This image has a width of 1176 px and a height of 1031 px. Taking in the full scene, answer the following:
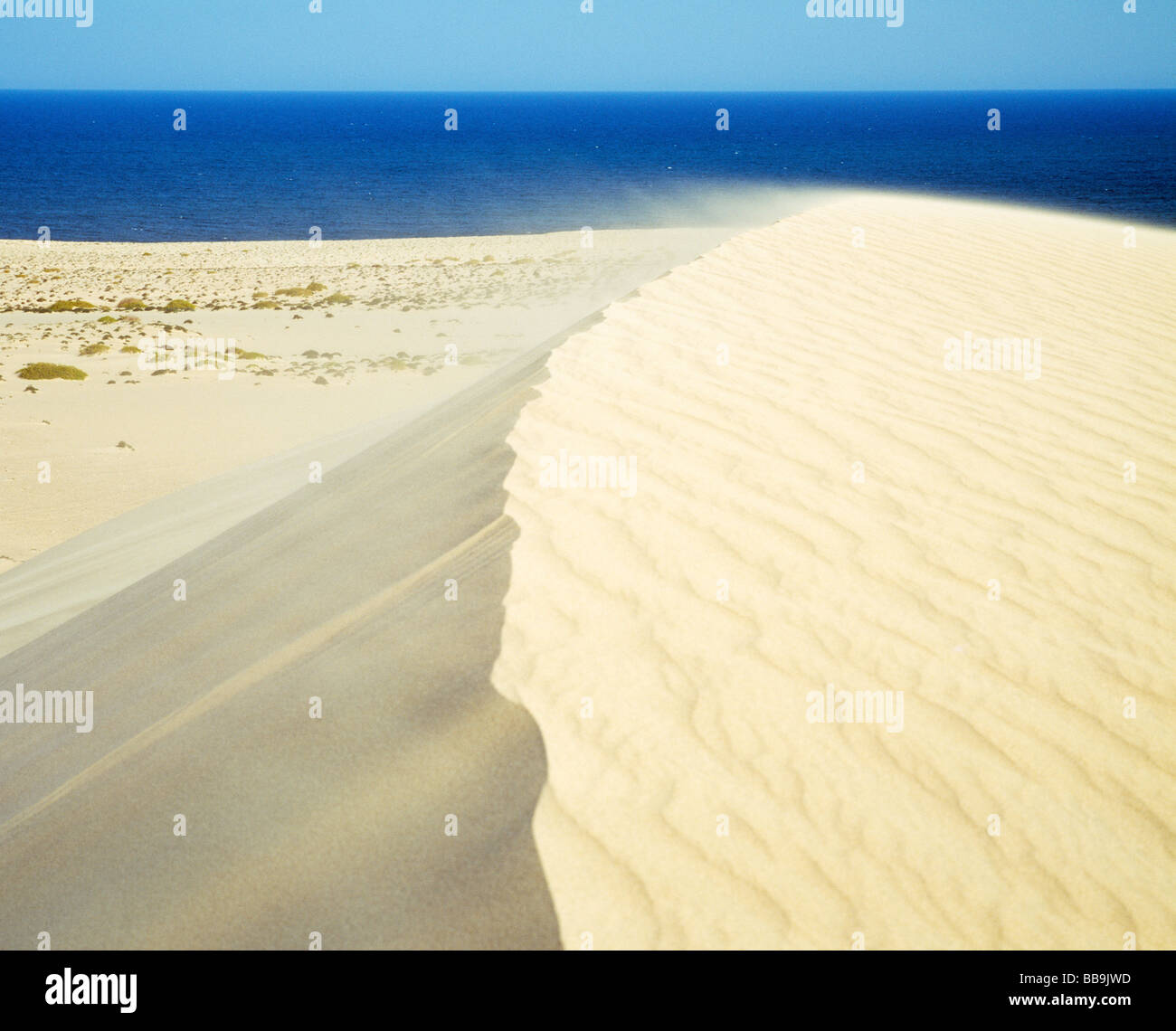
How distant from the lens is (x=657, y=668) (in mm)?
2334

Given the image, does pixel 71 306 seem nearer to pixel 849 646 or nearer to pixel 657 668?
pixel 657 668

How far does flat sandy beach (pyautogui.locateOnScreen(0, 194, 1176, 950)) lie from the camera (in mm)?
1806

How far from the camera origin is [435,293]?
13789 mm

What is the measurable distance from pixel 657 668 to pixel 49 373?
9.05 meters

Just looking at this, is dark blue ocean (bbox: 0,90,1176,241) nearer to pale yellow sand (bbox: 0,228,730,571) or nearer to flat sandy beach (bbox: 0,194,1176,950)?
pale yellow sand (bbox: 0,228,730,571)

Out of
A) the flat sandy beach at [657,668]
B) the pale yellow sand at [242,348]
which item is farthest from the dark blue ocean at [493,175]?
the flat sandy beach at [657,668]

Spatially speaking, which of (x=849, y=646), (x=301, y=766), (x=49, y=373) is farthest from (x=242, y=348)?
(x=849, y=646)

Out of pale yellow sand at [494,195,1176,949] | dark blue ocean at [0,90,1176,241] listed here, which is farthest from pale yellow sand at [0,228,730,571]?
dark blue ocean at [0,90,1176,241]

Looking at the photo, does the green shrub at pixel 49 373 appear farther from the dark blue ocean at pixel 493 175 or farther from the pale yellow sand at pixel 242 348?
the dark blue ocean at pixel 493 175

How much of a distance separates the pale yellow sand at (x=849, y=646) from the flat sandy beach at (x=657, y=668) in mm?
10

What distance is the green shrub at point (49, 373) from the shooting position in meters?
8.93

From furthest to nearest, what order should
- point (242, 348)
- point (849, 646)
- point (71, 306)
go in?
point (71, 306) → point (242, 348) → point (849, 646)
